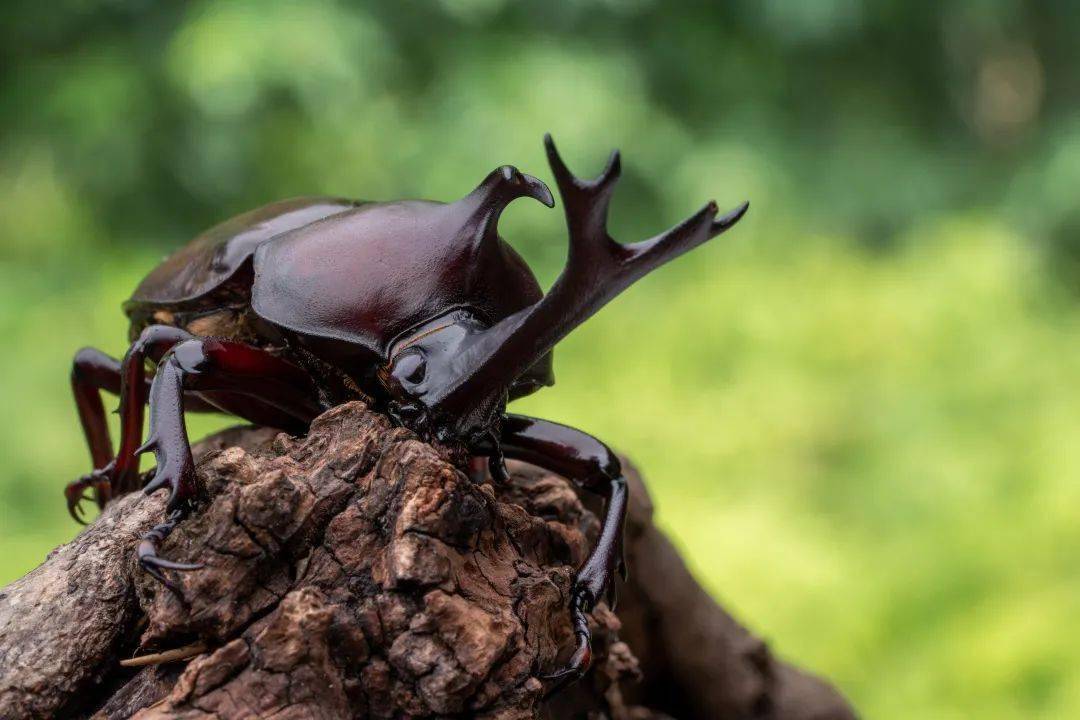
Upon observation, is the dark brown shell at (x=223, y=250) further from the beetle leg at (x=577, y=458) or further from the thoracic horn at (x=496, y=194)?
the beetle leg at (x=577, y=458)

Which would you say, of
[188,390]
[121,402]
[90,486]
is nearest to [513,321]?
[188,390]

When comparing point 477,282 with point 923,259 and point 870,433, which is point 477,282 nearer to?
point 870,433

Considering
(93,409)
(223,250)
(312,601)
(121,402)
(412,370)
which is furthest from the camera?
(93,409)

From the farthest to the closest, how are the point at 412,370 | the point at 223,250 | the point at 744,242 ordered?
1. the point at 744,242
2. the point at 223,250
3. the point at 412,370

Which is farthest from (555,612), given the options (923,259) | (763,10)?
(763,10)

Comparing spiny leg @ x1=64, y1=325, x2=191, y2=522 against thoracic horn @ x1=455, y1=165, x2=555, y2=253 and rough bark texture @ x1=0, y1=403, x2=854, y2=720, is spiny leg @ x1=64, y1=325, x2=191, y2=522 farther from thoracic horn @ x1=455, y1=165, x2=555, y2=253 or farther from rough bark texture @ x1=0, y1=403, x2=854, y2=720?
thoracic horn @ x1=455, y1=165, x2=555, y2=253

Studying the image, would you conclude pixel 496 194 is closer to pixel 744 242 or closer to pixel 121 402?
pixel 121 402
